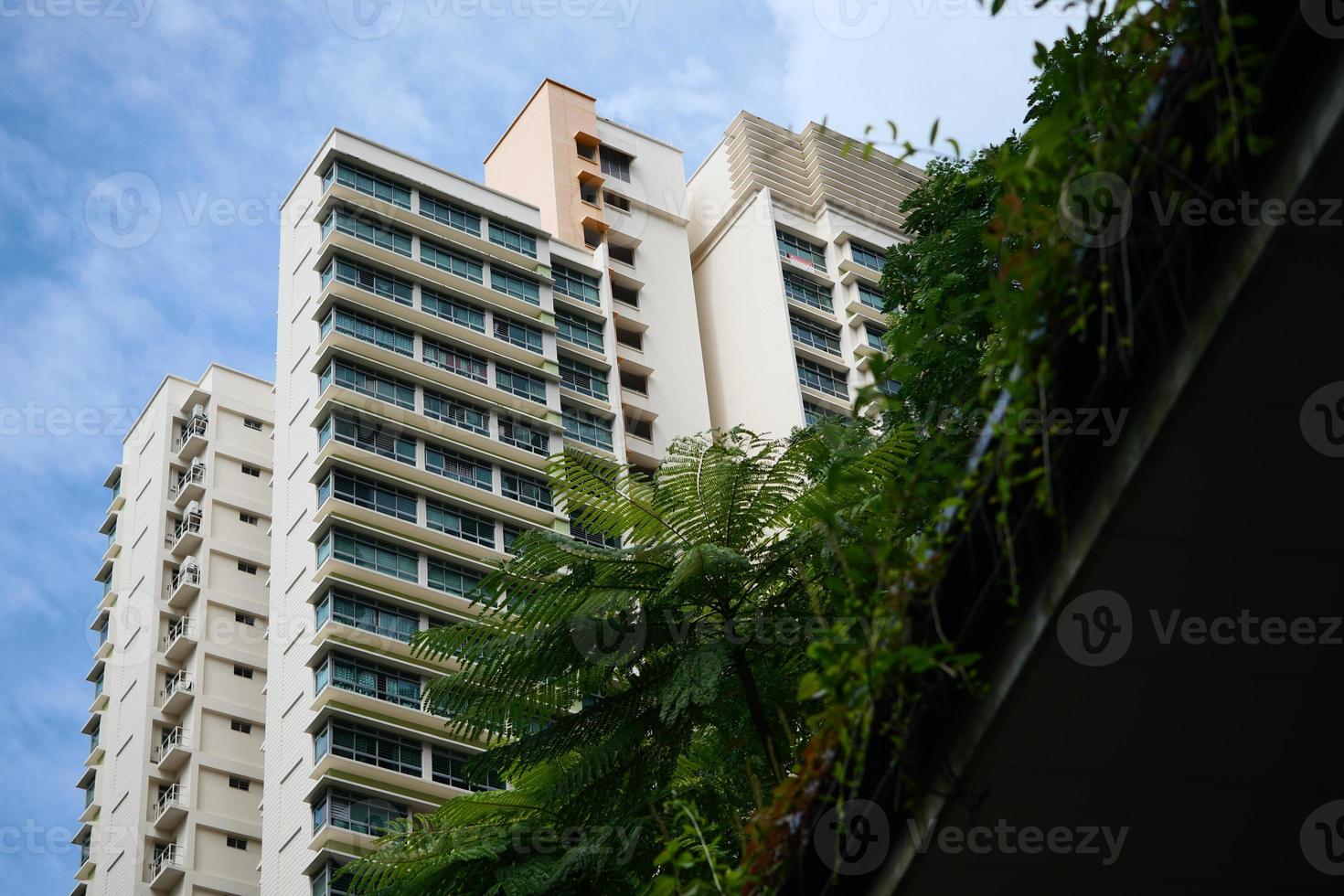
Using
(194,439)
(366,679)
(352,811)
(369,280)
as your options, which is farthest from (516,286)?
(352,811)

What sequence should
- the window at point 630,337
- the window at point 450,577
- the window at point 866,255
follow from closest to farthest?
the window at point 450,577, the window at point 630,337, the window at point 866,255

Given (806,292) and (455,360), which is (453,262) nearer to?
(455,360)

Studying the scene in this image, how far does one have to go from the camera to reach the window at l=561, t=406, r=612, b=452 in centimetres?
5781

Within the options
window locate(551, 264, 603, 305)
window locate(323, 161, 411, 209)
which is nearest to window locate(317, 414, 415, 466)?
window locate(323, 161, 411, 209)

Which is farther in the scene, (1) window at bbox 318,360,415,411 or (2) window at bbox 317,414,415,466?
(1) window at bbox 318,360,415,411

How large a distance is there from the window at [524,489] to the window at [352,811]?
12.8 m

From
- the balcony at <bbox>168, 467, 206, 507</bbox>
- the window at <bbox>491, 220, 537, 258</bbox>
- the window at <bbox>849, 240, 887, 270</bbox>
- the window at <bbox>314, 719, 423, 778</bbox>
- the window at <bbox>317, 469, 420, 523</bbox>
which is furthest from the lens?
the window at <bbox>849, 240, 887, 270</bbox>

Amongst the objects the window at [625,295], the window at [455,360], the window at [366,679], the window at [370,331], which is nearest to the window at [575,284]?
the window at [625,295]

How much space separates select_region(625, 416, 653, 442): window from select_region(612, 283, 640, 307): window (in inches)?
237

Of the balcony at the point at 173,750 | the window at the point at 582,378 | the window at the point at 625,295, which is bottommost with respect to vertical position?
the balcony at the point at 173,750

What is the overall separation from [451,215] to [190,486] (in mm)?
16142

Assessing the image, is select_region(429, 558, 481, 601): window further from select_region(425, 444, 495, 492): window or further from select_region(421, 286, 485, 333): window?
select_region(421, 286, 485, 333): window

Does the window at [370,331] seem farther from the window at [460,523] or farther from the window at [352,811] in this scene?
the window at [352,811]

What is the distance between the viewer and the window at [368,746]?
45.5m
